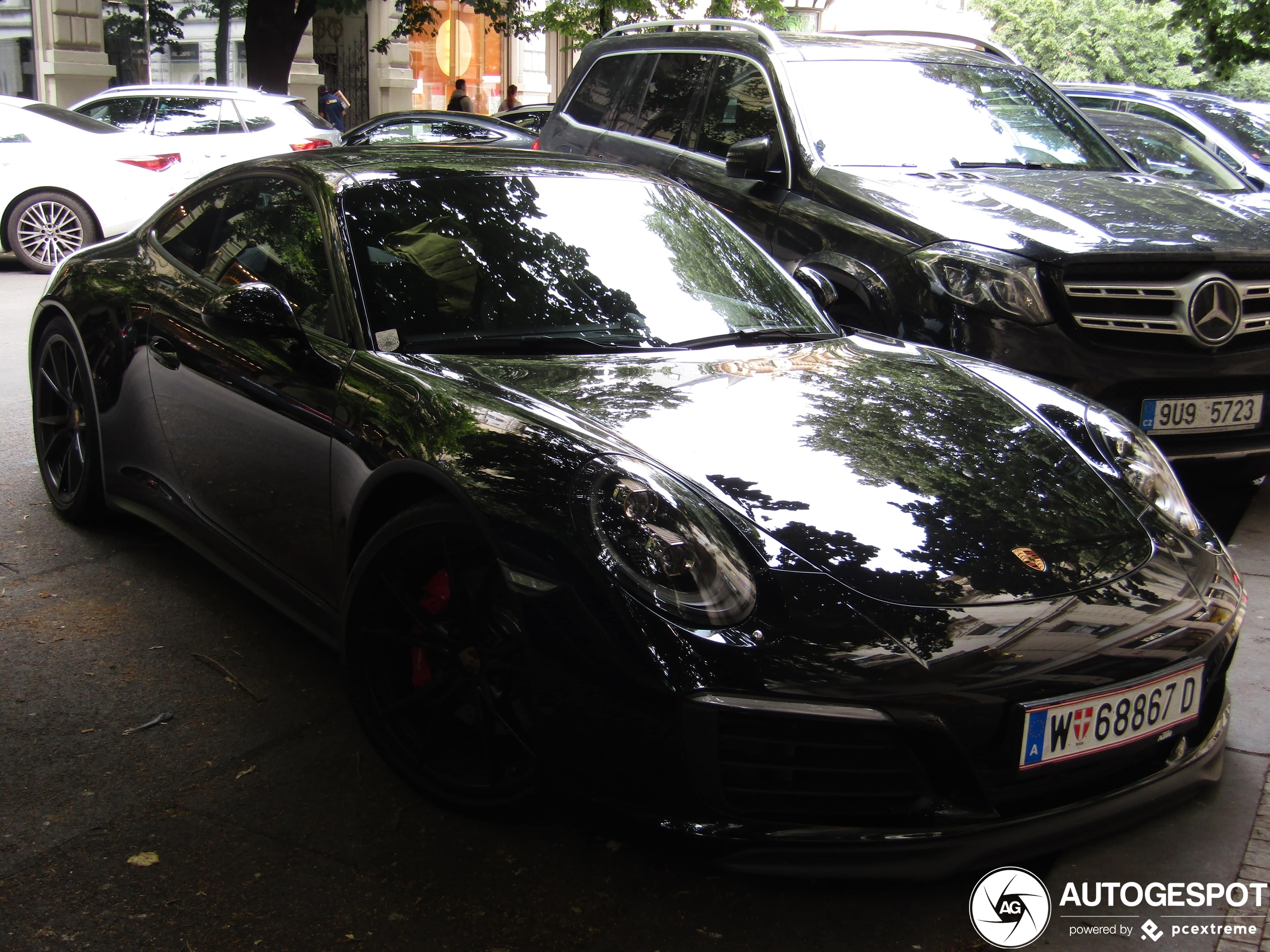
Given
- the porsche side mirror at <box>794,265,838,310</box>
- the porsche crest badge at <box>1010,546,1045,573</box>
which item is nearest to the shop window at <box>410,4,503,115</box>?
the porsche side mirror at <box>794,265,838,310</box>

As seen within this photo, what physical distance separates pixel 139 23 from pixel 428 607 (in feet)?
82.8

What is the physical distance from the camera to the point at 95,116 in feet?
46.0

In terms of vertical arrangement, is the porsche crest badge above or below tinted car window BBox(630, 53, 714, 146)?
below

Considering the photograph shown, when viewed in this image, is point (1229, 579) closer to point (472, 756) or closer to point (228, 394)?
point (472, 756)

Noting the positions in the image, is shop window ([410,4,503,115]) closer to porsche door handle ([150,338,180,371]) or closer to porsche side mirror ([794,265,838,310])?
porsche side mirror ([794,265,838,310])

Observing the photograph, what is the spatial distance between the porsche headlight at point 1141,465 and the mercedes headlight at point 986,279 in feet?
3.72

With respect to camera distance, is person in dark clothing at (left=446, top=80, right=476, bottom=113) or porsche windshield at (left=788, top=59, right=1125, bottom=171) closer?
porsche windshield at (left=788, top=59, right=1125, bottom=171)

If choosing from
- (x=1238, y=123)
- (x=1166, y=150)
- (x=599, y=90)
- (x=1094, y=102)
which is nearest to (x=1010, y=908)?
(x=599, y=90)

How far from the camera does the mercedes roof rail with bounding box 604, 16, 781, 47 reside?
6.34 meters

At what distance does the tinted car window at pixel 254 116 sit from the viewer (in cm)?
1421

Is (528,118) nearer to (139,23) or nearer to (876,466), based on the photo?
(139,23)

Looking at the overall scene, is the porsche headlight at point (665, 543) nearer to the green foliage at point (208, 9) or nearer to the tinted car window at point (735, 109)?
the tinted car window at point (735, 109)

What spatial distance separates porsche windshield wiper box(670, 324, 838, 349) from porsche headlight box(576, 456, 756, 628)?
97 centimetres

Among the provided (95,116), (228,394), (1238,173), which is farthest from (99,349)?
(95,116)
